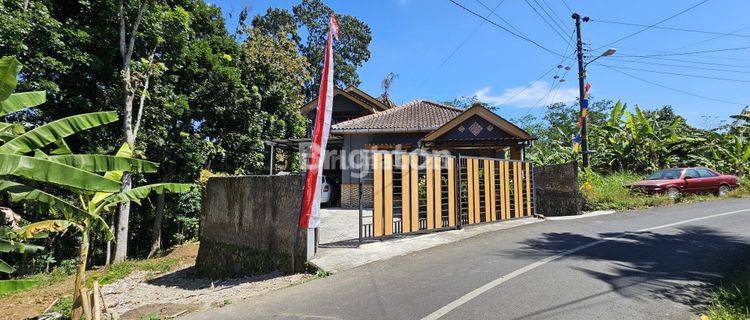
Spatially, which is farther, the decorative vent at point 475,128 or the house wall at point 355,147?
the house wall at point 355,147

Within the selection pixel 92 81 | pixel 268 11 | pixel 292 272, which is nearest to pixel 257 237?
pixel 292 272

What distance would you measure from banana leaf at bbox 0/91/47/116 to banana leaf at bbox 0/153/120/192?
73 cm

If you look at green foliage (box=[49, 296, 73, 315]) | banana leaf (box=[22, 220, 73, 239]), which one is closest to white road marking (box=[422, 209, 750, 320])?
banana leaf (box=[22, 220, 73, 239])

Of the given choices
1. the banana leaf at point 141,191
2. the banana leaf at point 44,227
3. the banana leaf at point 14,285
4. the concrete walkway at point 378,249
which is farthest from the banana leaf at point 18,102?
the concrete walkway at point 378,249

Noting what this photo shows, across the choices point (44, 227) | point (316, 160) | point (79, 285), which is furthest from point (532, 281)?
point (44, 227)

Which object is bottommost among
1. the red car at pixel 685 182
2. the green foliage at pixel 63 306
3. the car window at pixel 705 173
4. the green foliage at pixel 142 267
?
the green foliage at pixel 142 267

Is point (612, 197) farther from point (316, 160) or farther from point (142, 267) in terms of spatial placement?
point (142, 267)

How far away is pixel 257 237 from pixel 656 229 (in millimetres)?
9800

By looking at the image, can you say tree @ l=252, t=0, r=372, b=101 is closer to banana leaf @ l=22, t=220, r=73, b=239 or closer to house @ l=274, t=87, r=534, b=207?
house @ l=274, t=87, r=534, b=207

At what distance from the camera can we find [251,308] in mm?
5445

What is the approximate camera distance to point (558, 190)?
1438 centimetres

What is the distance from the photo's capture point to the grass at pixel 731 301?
14.0 feet

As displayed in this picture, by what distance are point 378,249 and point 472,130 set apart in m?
9.69

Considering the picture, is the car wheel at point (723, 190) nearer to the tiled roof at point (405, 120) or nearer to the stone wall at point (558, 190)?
the stone wall at point (558, 190)
